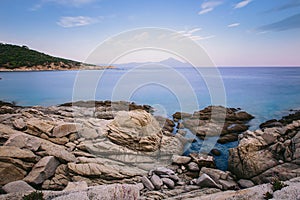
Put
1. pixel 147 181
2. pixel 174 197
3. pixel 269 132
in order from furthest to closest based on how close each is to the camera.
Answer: pixel 269 132, pixel 147 181, pixel 174 197

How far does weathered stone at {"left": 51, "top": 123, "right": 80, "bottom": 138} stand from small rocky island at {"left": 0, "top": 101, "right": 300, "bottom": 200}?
0.02 meters

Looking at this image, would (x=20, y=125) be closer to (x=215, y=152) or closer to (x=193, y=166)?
(x=193, y=166)

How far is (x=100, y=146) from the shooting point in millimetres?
10641

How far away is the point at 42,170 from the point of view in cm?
832

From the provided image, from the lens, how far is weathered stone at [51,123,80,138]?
36.4 ft

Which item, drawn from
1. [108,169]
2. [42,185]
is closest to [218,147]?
[108,169]

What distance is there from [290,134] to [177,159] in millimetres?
7547

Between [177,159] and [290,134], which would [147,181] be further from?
[290,134]

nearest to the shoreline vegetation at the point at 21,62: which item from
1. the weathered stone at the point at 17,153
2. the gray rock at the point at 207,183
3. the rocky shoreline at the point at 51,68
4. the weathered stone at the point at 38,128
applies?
the rocky shoreline at the point at 51,68

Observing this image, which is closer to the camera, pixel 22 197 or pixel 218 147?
pixel 22 197

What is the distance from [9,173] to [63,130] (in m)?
3.73

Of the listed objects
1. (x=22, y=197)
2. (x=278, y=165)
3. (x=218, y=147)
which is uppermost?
(x=22, y=197)

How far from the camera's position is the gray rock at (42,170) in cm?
799

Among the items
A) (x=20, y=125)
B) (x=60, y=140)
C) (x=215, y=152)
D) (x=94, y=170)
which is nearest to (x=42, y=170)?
(x=94, y=170)
